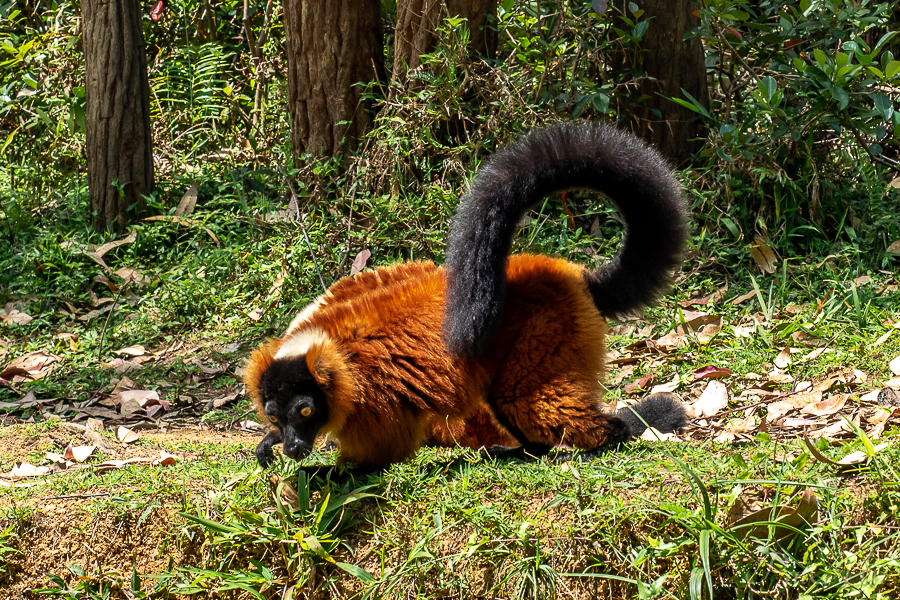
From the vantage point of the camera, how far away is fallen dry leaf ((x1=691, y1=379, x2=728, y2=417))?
383cm

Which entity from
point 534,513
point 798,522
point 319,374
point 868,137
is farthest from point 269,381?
point 868,137

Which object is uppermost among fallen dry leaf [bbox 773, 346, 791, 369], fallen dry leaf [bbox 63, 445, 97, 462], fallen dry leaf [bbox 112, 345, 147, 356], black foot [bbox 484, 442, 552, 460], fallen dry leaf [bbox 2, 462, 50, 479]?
fallen dry leaf [bbox 773, 346, 791, 369]

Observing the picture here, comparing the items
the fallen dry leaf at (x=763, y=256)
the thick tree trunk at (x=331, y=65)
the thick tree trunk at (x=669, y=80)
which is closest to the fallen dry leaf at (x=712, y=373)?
the fallen dry leaf at (x=763, y=256)

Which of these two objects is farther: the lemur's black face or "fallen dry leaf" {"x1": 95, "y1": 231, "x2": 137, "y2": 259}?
"fallen dry leaf" {"x1": 95, "y1": 231, "x2": 137, "y2": 259}

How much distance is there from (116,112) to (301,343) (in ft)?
13.4

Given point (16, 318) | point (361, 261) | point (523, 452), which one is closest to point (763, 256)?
point (361, 261)

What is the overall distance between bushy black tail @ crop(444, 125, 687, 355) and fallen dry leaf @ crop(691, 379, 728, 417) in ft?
2.27

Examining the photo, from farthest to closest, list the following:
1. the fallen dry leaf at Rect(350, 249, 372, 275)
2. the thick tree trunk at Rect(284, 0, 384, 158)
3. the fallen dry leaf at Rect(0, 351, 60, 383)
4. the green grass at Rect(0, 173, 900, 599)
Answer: the thick tree trunk at Rect(284, 0, 384, 158)
the fallen dry leaf at Rect(350, 249, 372, 275)
the fallen dry leaf at Rect(0, 351, 60, 383)
the green grass at Rect(0, 173, 900, 599)

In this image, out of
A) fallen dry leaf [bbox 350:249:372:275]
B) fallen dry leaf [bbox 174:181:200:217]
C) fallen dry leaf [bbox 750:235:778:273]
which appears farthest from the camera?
fallen dry leaf [bbox 174:181:200:217]

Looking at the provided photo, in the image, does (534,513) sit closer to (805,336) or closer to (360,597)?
(360,597)

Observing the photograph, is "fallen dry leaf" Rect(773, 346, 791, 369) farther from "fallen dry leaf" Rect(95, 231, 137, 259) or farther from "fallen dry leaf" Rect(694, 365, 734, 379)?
"fallen dry leaf" Rect(95, 231, 137, 259)

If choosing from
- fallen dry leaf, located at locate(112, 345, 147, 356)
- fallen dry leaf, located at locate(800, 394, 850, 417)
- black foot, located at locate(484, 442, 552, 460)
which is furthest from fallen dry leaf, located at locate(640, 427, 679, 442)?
fallen dry leaf, located at locate(112, 345, 147, 356)

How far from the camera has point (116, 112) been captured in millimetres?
6336

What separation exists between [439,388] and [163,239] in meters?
3.95
